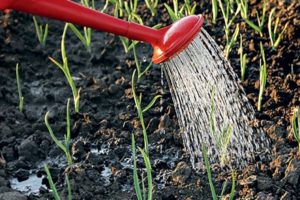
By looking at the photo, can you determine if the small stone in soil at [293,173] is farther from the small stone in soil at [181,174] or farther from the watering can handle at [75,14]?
the watering can handle at [75,14]

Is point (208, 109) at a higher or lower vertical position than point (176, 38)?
lower

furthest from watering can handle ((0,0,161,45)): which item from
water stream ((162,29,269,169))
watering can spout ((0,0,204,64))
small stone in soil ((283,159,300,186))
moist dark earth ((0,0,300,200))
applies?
small stone in soil ((283,159,300,186))

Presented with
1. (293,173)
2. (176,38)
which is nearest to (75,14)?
(176,38)

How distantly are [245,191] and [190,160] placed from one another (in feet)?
1.05

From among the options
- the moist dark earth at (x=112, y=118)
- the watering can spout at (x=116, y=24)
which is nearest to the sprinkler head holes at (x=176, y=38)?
the watering can spout at (x=116, y=24)

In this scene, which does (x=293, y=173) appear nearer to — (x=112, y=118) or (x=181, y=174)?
(x=181, y=174)

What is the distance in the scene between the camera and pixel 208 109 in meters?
3.18

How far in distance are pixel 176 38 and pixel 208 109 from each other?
1.16 feet

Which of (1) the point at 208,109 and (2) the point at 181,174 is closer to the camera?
(2) the point at 181,174

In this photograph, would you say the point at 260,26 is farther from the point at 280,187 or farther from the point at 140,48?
the point at 280,187

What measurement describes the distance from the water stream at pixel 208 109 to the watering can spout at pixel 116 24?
8 cm

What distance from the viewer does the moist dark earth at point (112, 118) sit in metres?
2.96

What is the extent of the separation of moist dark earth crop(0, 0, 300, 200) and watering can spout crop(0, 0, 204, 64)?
418 millimetres

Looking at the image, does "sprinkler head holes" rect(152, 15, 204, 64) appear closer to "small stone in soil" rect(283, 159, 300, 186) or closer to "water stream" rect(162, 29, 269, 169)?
"water stream" rect(162, 29, 269, 169)
